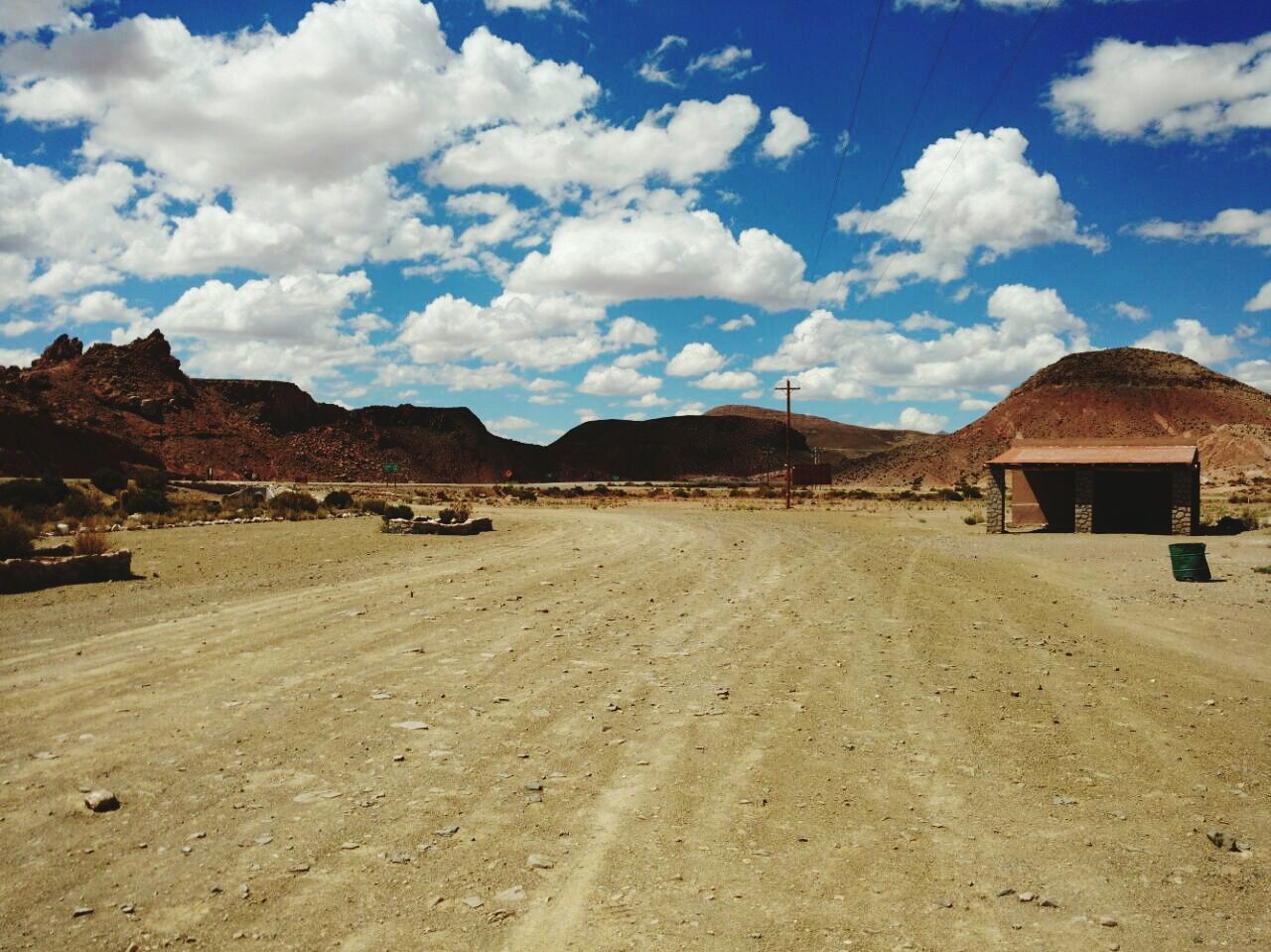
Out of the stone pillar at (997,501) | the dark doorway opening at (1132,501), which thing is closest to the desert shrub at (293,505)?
the stone pillar at (997,501)

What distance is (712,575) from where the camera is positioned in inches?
695

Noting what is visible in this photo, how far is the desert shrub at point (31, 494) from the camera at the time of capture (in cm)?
2994

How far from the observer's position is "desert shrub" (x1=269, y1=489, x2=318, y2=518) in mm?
35781

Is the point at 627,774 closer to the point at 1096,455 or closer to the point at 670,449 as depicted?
the point at 1096,455

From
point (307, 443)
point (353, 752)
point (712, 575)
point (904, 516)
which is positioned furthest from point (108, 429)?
point (353, 752)

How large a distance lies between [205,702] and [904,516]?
39530 mm

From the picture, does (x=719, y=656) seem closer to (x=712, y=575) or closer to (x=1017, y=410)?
(x=712, y=575)

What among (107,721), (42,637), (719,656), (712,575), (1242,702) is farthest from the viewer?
(712,575)

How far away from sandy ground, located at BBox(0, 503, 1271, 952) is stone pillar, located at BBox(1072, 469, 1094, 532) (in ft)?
62.7

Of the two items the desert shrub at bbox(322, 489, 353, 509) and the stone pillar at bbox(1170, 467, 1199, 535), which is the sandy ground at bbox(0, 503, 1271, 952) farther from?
the desert shrub at bbox(322, 489, 353, 509)

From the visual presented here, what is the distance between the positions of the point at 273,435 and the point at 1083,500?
11993 centimetres

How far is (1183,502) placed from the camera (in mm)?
29922

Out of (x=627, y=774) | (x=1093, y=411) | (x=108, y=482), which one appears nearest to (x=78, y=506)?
(x=108, y=482)

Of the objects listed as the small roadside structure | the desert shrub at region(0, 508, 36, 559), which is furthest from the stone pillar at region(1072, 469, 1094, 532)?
the desert shrub at region(0, 508, 36, 559)
